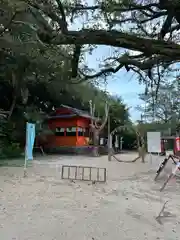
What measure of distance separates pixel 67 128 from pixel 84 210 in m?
16.2

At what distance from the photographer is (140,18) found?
22.1 ft

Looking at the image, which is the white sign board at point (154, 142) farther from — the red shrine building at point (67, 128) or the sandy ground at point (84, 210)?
the red shrine building at point (67, 128)

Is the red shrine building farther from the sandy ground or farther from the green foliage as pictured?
the sandy ground

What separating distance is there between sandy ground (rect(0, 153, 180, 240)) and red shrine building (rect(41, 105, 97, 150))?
1247cm

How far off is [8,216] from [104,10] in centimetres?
475

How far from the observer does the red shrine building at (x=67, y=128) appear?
66.5 feet

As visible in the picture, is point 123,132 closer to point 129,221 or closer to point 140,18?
point 140,18

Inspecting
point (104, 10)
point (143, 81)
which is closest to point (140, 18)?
point (104, 10)

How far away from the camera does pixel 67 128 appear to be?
2078cm

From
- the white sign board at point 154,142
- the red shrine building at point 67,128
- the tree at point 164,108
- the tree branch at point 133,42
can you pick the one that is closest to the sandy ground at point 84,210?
the tree branch at point 133,42

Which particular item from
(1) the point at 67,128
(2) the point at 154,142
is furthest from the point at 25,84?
(2) the point at 154,142

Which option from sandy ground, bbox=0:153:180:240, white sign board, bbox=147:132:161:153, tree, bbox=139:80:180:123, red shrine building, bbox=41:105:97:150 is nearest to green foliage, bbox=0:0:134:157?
red shrine building, bbox=41:105:97:150

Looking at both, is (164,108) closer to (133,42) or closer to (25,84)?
(25,84)

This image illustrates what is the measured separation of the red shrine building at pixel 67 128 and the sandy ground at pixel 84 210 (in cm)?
1247
